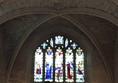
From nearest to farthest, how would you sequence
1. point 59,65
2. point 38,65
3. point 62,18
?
point 62,18, point 38,65, point 59,65

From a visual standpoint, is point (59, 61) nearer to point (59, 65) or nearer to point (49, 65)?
point (59, 65)

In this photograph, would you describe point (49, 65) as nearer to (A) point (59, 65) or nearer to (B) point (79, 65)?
(A) point (59, 65)

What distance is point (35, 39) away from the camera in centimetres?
1720

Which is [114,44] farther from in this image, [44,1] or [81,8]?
[44,1]

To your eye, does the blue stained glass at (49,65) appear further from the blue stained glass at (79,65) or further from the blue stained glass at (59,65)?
the blue stained glass at (79,65)

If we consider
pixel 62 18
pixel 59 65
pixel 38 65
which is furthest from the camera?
pixel 59 65

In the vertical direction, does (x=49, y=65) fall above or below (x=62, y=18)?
below

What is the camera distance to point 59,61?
17594 millimetres

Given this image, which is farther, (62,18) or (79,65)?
(79,65)

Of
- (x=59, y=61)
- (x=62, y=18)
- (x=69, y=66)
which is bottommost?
(x=69, y=66)

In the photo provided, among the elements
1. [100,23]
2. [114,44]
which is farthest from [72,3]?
[114,44]

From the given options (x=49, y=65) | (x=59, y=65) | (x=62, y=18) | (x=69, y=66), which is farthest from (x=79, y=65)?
(x=62, y=18)

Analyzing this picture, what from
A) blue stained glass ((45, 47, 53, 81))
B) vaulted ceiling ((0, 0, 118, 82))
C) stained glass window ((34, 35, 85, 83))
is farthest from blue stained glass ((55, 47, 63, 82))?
vaulted ceiling ((0, 0, 118, 82))

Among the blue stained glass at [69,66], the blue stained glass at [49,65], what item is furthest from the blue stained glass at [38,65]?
the blue stained glass at [69,66]
